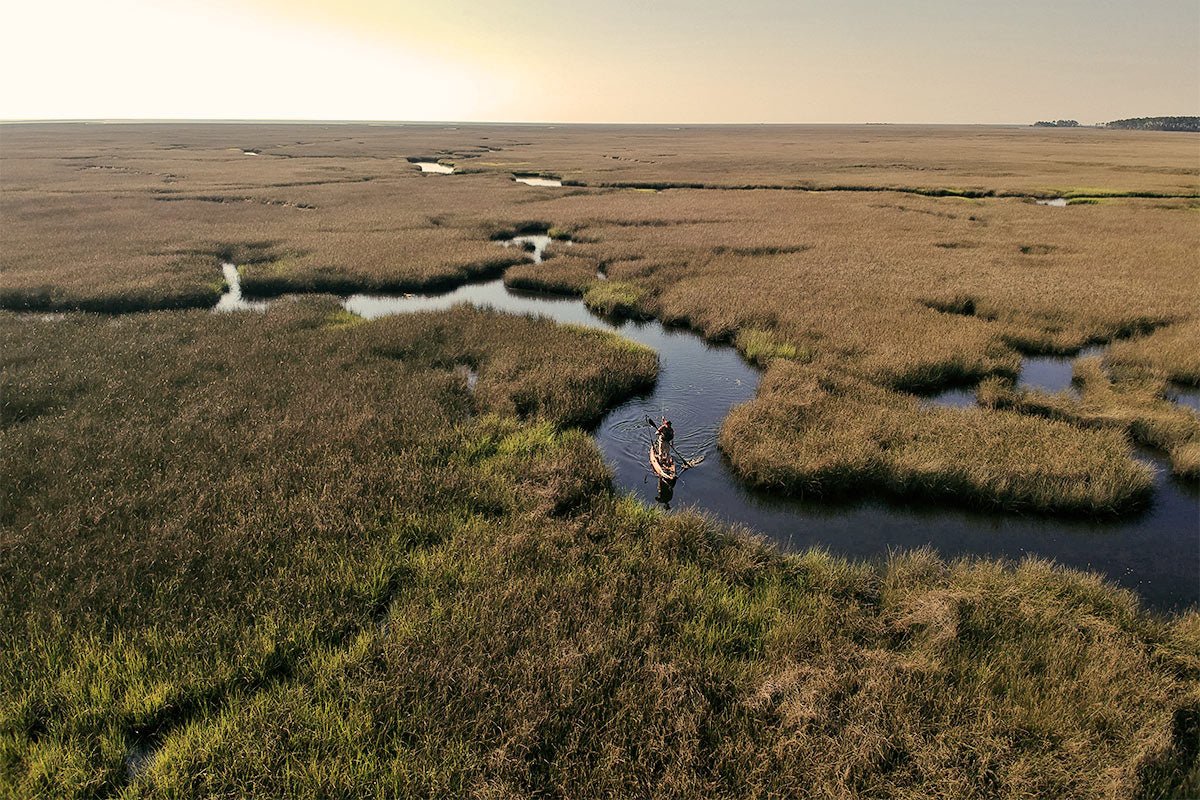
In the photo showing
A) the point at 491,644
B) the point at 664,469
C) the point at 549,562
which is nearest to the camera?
the point at 491,644

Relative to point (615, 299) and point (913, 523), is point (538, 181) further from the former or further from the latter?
point (913, 523)

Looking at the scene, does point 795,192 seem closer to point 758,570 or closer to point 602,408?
point 602,408

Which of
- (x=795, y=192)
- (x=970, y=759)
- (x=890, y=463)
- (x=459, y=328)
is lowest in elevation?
(x=970, y=759)

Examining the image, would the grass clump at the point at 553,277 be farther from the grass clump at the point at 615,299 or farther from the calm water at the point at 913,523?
the calm water at the point at 913,523

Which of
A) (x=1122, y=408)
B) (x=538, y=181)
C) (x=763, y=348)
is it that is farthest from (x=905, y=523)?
(x=538, y=181)

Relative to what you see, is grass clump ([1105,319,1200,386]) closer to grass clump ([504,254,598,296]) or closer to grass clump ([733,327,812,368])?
grass clump ([733,327,812,368])

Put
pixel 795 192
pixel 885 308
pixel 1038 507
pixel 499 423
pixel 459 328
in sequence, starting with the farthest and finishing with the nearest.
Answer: pixel 795 192 → pixel 885 308 → pixel 459 328 → pixel 499 423 → pixel 1038 507

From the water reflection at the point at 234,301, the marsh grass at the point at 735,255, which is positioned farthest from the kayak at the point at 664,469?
the water reflection at the point at 234,301

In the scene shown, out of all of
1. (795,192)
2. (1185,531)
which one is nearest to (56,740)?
(1185,531)
